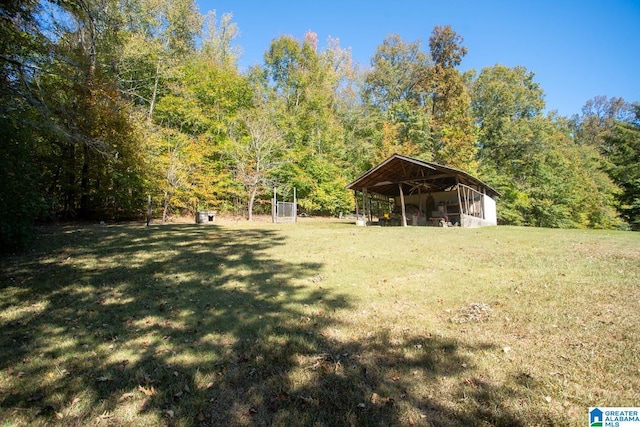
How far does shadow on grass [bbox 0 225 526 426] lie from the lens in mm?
2422

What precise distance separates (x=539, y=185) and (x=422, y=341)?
3586cm

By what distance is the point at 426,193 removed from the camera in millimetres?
25453

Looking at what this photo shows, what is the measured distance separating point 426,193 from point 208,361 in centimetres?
2460

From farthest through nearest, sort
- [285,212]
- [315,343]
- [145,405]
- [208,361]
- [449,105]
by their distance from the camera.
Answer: [449,105]
[285,212]
[315,343]
[208,361]
[145,405]

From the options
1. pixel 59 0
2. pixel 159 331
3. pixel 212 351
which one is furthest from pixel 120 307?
pixel 59 0

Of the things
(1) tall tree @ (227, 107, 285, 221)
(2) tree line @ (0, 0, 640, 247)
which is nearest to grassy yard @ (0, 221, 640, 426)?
(2) tree line @ (0, 0, 640, 247)

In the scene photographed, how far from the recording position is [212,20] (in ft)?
101

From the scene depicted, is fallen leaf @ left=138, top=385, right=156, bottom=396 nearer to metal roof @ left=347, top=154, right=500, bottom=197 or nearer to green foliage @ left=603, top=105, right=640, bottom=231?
metal roof @ left=347, top=154, right=500, bottom=197

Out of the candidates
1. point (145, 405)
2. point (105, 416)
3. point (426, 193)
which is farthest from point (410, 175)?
point (105, 416)

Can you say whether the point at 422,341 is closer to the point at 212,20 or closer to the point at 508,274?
the point at 508,274

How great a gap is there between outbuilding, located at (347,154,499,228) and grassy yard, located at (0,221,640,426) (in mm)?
12644

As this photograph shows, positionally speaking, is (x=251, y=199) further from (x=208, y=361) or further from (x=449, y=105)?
(x=449, y=105)

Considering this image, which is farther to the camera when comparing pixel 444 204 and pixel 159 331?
pixel 444 204

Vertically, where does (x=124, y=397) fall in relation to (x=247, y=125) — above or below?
below
